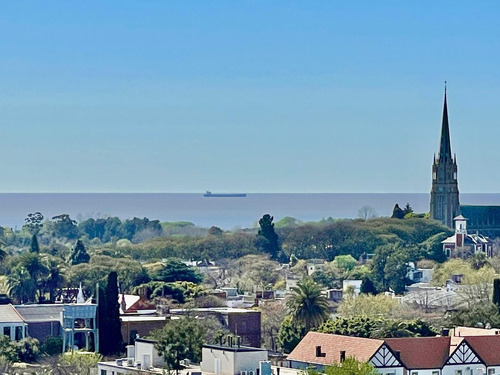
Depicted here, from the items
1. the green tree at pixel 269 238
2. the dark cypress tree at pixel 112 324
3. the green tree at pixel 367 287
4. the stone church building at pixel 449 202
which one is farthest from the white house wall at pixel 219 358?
the stone church building at pixel 449 202

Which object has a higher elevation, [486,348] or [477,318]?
[477,318]

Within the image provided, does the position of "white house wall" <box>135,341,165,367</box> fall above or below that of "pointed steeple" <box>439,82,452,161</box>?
below

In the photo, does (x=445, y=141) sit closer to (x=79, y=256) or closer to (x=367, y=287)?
(x=79, y=256)

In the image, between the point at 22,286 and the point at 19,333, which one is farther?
the point at 22,286

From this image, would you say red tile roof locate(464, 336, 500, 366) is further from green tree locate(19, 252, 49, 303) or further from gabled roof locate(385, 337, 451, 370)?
green tree locate(19, 252, 49, 303)

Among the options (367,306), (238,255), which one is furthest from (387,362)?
(238,255)

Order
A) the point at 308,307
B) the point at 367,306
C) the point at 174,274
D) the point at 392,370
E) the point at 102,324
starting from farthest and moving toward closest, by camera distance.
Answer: the point at 174,274 < the point at 367,306 < the point at 308,307 < the point at 102,324 < the point at 392,370

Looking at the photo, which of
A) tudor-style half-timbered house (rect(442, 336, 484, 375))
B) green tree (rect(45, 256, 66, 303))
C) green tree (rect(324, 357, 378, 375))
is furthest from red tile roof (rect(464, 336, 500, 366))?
green tree (rect(45, 256, 66, 303))
